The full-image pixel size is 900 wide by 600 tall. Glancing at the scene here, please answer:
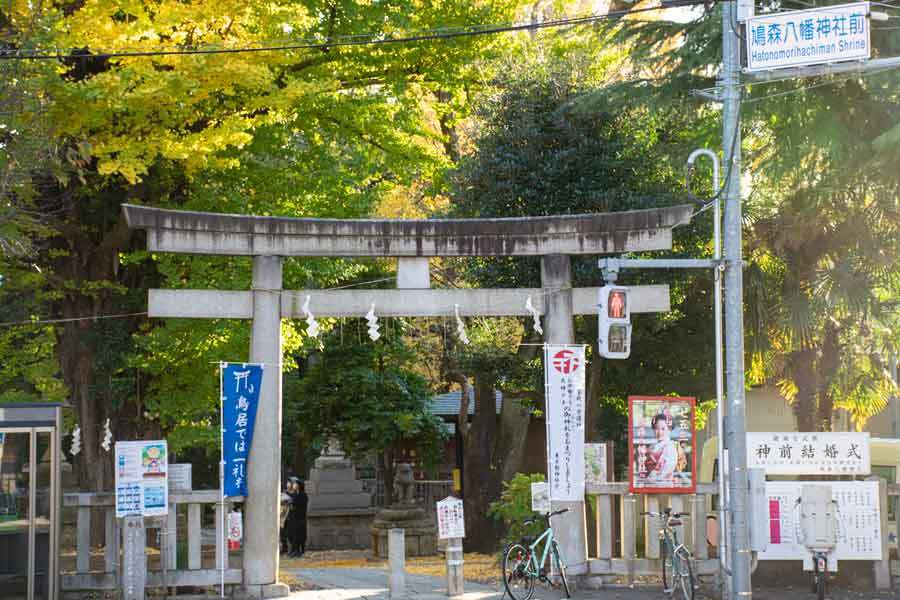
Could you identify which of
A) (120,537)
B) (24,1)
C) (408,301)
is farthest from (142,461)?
(24,1)

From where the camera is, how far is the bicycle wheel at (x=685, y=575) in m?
14.3

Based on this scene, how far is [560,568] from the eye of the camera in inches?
596

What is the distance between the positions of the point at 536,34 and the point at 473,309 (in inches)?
341

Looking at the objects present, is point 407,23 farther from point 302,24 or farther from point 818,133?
point 818,133

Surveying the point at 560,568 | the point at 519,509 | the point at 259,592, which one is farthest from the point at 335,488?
the point at 560,568

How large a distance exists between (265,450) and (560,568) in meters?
4.32

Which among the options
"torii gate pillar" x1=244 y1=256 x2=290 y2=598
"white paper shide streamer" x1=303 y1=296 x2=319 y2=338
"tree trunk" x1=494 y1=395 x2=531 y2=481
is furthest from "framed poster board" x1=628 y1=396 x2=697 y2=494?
"tree trunk" x1=494 y1=395 x2=531 y2=481

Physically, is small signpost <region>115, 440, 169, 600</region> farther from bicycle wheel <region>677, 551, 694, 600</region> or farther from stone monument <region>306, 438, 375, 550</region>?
stone monument <region>306, 438, 375, 550</region>

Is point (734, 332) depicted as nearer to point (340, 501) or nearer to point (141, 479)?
point (141, 479)

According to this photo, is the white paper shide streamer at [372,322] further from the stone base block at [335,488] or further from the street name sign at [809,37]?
the stone base block at [335,488]

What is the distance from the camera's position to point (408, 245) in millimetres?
16078

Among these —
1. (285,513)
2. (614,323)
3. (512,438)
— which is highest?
(614,323)

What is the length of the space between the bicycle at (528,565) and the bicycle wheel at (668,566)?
1.31 metres

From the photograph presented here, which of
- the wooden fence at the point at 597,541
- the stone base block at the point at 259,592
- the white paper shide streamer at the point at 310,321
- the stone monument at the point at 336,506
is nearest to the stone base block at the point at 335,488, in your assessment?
the stone monument at the point at 336,506
